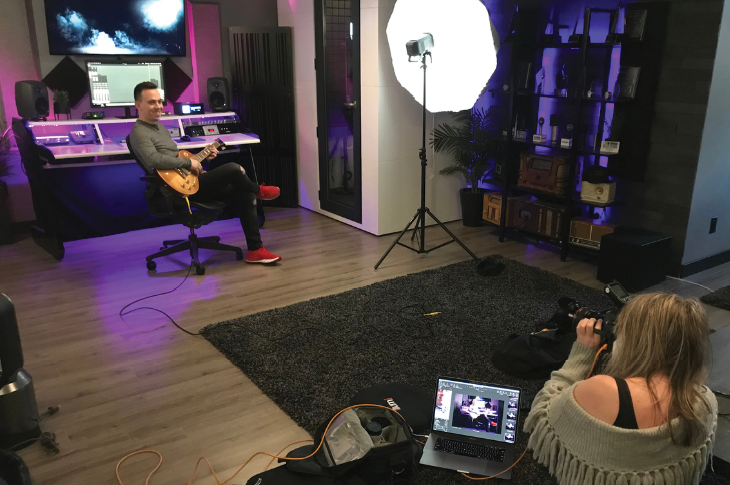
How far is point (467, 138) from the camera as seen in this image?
16.5 feet

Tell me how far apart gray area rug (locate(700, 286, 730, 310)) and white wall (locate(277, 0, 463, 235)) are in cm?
230

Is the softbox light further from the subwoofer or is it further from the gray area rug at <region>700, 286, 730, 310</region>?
the subwoofer

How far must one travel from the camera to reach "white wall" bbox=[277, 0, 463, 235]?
188 inches

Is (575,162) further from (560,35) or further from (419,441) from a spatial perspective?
(419,441)

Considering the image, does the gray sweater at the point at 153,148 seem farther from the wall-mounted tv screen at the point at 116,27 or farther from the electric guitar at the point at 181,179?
the wall-mounted tv screen at the point at 116,27

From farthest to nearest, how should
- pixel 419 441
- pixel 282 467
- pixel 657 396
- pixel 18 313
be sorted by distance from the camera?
pixel 18 313 < pixel 419 441 < pixel 282 467 < pixel 657 396

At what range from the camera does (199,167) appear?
166 inches

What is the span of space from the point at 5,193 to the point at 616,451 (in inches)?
196

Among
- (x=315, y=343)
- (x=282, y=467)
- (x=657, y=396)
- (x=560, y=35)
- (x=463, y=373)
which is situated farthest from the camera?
(x=560, y=35)

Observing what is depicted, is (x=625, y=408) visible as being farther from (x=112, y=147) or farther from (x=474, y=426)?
(x=112, y=147)

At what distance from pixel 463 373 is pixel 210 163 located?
3.49 m

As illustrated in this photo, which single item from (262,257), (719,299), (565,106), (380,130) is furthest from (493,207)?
(262,257)

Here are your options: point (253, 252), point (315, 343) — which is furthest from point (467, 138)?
point (315, 343)

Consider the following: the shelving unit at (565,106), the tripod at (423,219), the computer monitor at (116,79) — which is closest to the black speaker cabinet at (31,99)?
the computer monitor at (116,79)
